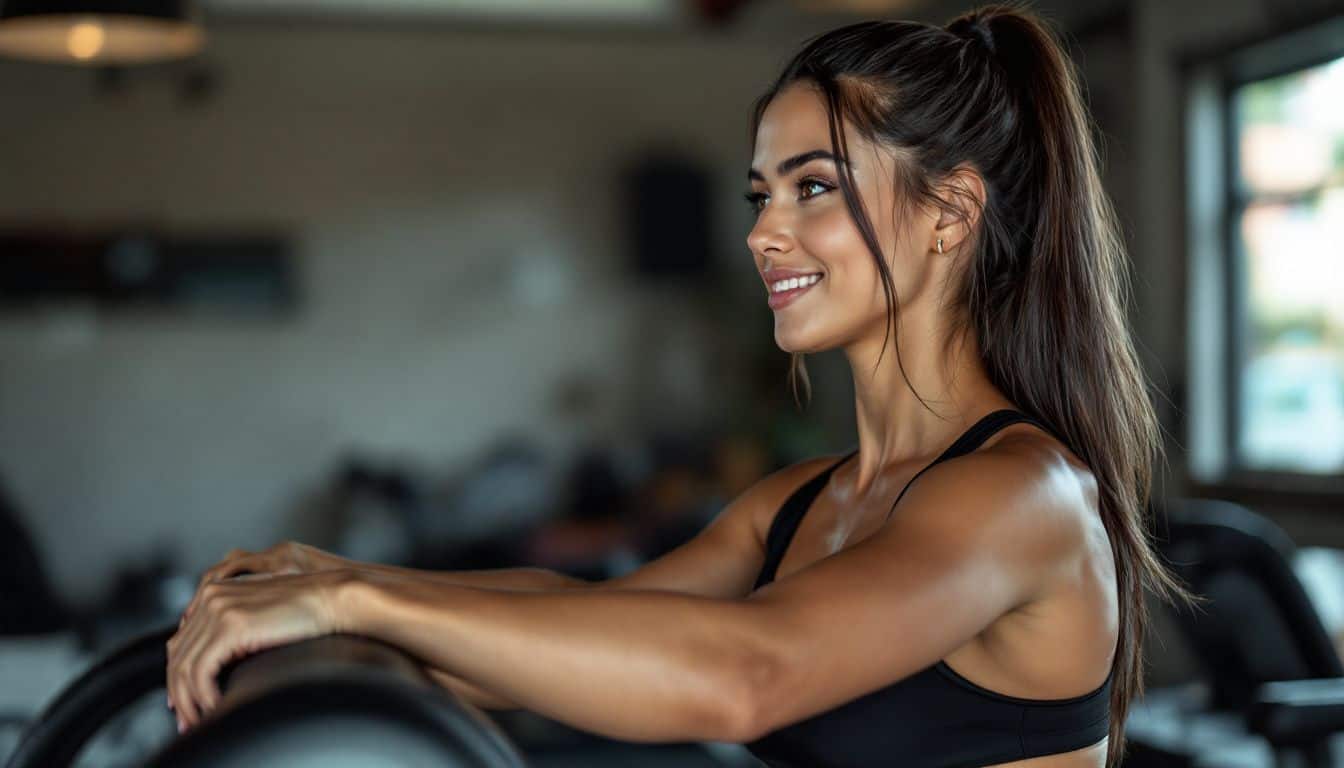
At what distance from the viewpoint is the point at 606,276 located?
8.02 m

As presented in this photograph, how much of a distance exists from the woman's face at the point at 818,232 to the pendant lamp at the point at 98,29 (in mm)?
2689

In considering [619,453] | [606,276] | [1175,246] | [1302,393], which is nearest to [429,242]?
[606,276]

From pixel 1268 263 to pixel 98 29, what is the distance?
420cm

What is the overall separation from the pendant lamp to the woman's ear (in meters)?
2.75

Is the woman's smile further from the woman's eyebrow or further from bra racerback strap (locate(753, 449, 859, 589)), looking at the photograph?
bra racerback strap (locate(753, 449, 859, 589))

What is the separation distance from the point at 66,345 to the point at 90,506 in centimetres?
83

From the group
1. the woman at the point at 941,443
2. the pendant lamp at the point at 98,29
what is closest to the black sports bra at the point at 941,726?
the woman at the point at 941,443

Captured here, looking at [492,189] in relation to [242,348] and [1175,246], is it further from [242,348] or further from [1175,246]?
[1175,246]

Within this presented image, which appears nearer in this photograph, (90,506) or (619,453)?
(90,506)

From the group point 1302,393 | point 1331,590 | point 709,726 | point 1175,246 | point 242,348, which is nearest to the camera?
point 709,726

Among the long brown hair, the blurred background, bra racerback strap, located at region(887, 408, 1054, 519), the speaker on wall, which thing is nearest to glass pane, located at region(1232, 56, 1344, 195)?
the blurred background

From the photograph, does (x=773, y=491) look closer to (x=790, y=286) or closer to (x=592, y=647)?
(x=790, y=286)

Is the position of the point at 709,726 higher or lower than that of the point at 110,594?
higher

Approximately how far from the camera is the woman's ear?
4.12ft
